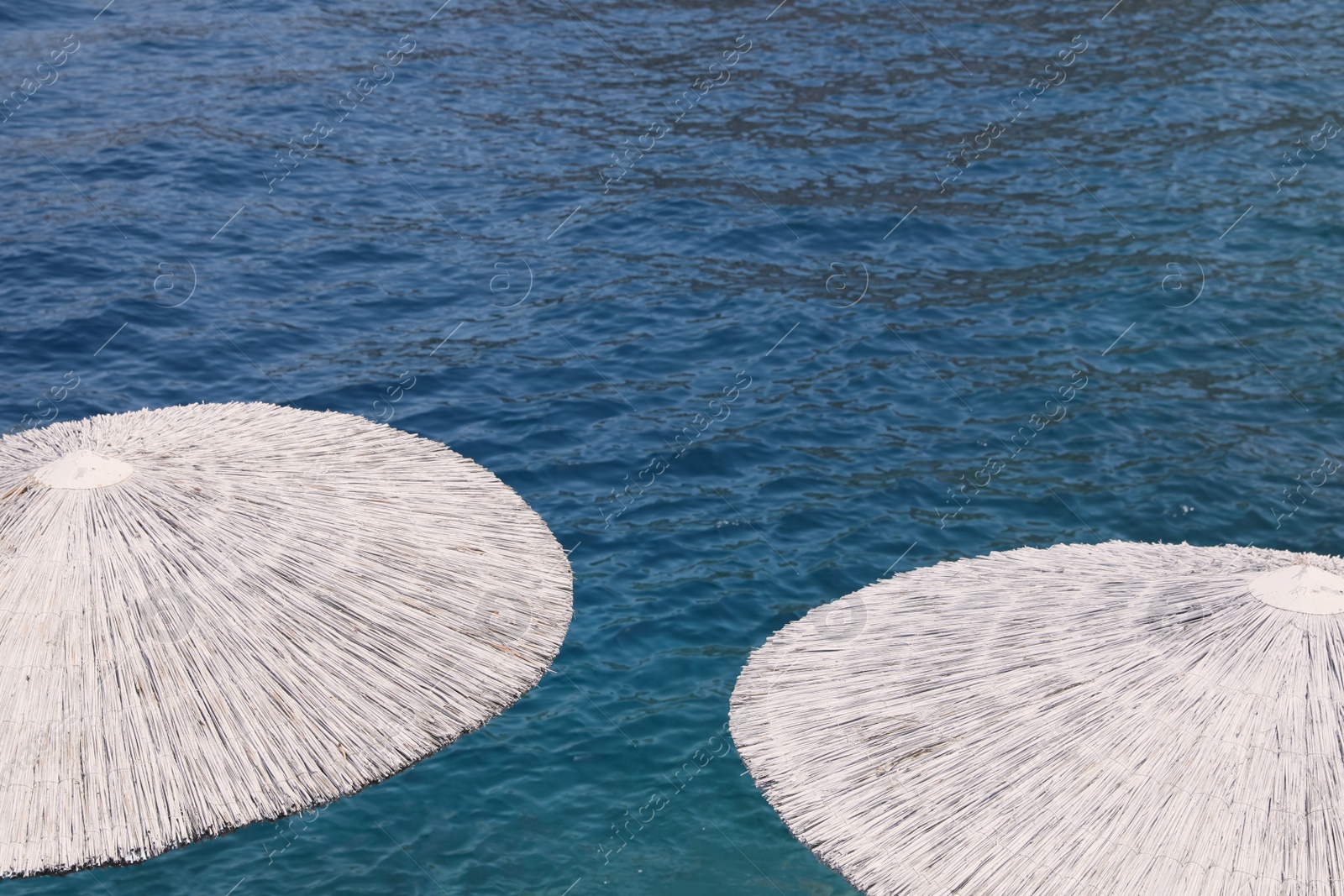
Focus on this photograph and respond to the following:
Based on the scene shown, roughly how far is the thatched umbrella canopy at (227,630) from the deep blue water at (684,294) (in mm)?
2829

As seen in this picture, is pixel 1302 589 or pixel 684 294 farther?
pixel 684 294

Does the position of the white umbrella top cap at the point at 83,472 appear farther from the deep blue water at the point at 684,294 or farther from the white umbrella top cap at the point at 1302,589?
the white umbrella top cap at the point at 1302,589

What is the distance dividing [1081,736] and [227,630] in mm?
4155

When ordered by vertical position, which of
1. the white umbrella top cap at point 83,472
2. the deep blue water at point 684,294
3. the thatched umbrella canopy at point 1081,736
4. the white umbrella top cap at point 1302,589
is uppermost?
the white umbrella top cap at point 83,472

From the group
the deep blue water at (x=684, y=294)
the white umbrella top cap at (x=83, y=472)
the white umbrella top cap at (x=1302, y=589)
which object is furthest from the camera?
the deep blue water at (x=684, y=294)

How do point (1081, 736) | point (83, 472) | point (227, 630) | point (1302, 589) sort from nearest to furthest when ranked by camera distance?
point (1081, 736) < point (1302, 589) < point (227, 630) < point (83, 472)

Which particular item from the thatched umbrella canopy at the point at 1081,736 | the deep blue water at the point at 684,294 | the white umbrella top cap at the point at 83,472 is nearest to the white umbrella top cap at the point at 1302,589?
the thatched umbrella canopy at the point at 1081,736

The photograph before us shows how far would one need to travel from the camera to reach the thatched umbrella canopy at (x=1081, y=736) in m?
5.30

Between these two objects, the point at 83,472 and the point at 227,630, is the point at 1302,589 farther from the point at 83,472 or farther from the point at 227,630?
the point at 83,472

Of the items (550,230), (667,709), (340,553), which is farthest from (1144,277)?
(340,553)

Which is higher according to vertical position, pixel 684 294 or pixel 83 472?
pixel 83 472

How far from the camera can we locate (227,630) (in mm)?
6473

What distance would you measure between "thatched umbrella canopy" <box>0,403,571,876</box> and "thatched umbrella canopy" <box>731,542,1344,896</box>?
163 centimetres

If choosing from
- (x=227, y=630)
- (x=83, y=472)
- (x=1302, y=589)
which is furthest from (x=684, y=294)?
(x=1302, y=589)
